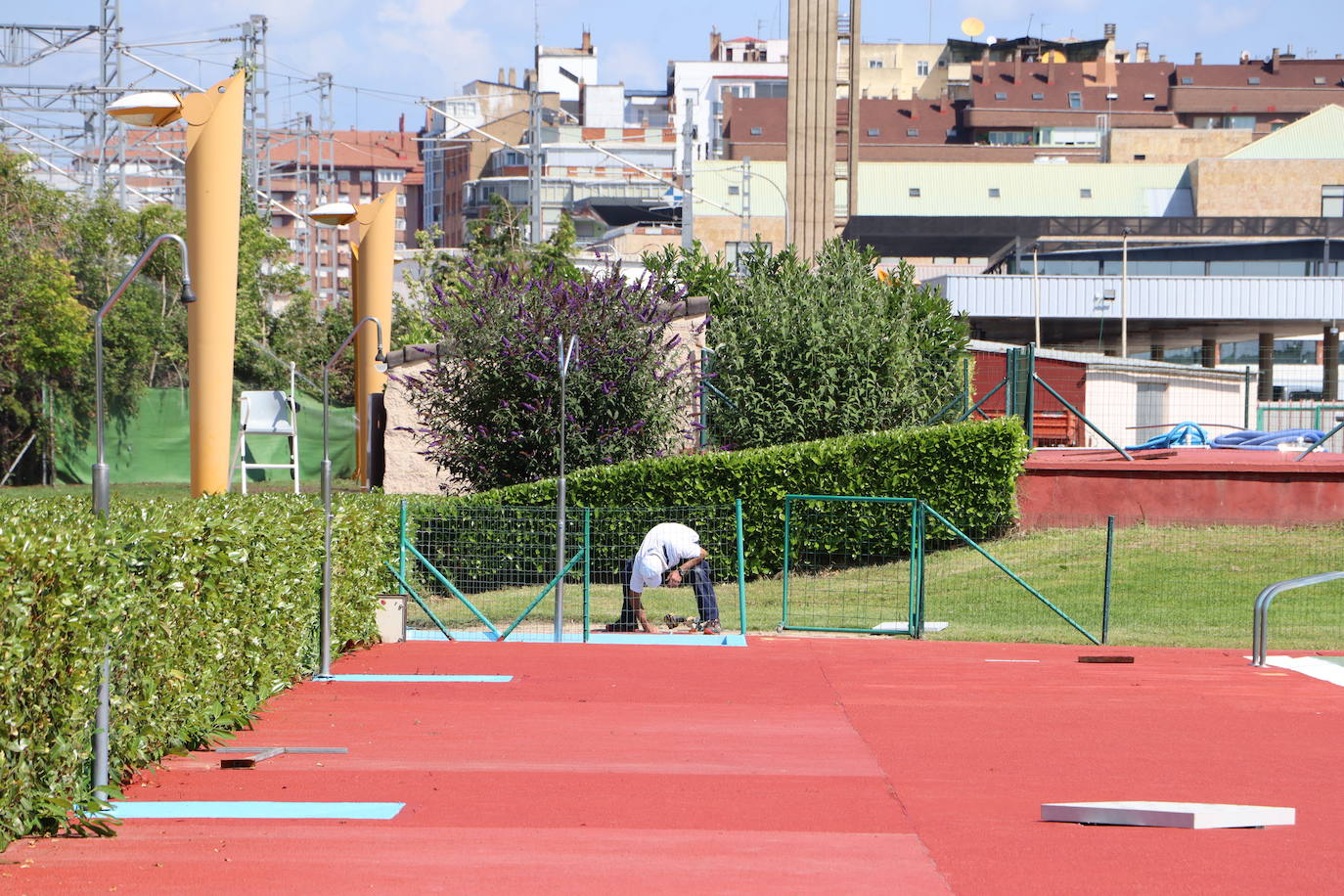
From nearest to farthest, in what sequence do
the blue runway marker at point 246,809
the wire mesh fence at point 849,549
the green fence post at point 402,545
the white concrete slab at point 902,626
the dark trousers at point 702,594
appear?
the blue runway marker at point 246,809 → the green fence post at point 402,545 → the dark trousers at point 702,594 → the white concrete slab at point 902,626 → the wire mesh fence at point 849,549

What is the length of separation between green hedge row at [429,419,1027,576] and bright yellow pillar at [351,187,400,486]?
4.12m

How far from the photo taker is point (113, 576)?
7.18 meters

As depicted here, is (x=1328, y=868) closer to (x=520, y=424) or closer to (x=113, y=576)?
(x=113, y=576)

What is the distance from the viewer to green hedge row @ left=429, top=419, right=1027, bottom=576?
1992cm

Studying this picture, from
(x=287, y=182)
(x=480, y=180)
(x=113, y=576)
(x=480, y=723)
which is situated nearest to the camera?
(x=113, y=576)

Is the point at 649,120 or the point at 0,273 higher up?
the point at 649,120

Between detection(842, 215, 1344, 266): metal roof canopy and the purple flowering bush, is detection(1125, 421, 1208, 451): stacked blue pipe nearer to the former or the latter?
the purple flowering bush

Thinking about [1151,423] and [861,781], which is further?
[1151,423]

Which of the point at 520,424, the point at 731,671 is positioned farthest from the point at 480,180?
the point at 731,671

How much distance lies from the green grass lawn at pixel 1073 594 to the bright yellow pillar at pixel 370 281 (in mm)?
5764

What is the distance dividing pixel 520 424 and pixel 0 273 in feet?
64.8

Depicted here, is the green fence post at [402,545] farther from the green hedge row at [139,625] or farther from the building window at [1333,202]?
the building window at [1333,202]

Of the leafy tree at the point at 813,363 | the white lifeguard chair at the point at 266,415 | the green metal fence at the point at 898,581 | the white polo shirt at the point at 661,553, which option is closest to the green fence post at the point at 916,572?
the green metal fence at the point at 898,581

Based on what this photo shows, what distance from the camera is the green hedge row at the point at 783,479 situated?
19.9 metres
